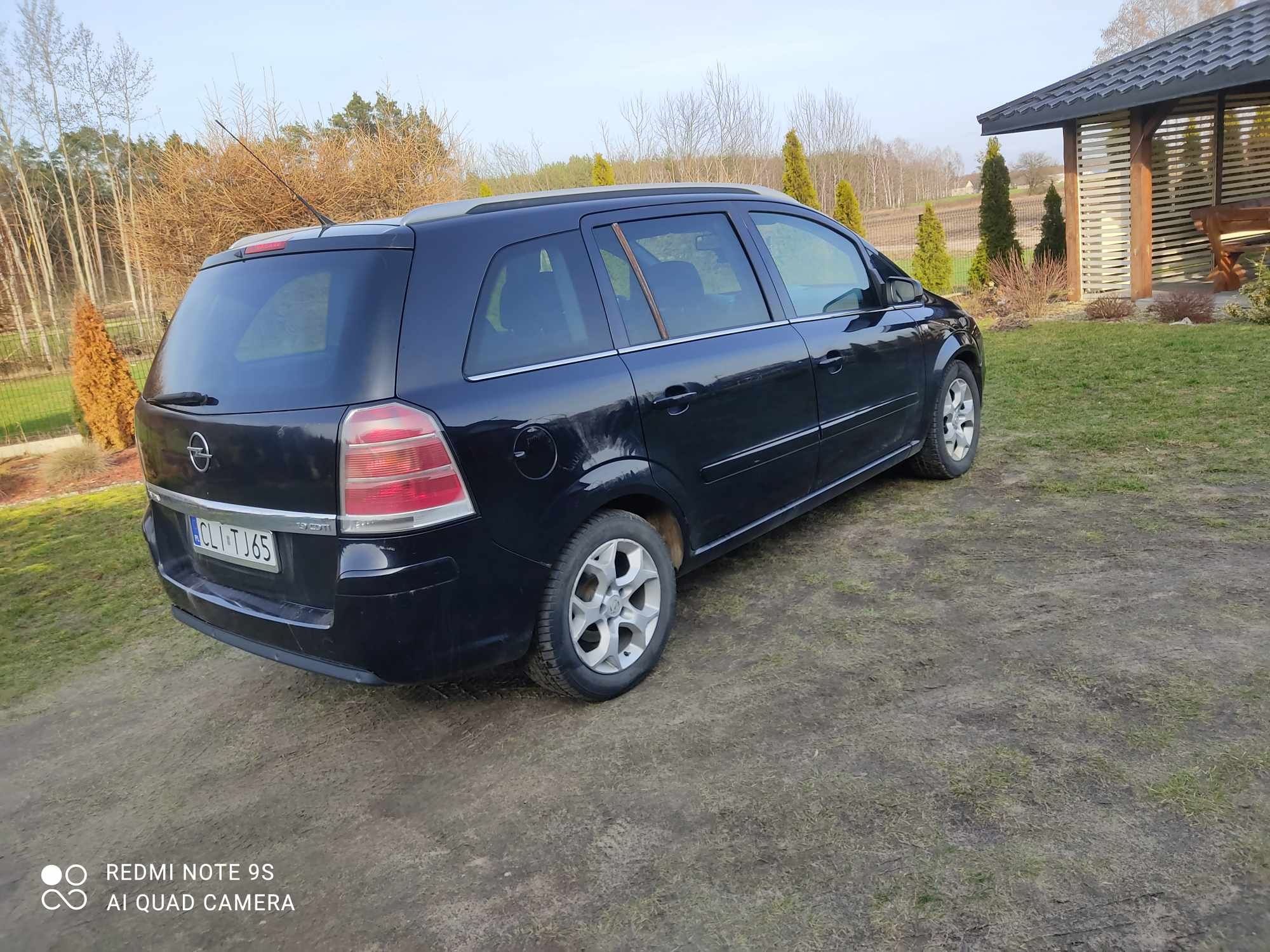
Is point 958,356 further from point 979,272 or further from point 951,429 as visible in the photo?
→ point 979,272

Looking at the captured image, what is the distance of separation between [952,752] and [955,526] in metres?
2.15

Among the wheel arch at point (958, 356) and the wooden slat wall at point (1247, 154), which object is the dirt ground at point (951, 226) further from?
the wheel arch at point (958, 356)

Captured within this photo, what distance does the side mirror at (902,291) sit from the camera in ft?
16.1

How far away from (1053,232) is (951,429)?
11535 millimetres

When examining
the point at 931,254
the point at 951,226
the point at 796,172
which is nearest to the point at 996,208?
the point at 931,254

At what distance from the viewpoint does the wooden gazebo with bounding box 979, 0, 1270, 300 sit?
11.5 meters

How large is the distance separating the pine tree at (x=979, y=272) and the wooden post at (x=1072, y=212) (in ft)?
7.33

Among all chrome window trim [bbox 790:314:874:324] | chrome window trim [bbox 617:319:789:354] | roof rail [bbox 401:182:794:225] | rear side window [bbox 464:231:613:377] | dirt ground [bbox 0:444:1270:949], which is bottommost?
dirt ground [bbox 0:444:1270:949]

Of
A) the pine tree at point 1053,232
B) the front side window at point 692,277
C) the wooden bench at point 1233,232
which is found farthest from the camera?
the pine tree at point 1053,232

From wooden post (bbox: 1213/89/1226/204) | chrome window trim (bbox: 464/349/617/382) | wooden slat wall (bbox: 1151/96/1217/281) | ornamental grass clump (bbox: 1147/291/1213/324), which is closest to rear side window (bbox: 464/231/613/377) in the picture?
chrome window trim (bbox: 464/349/617/382)

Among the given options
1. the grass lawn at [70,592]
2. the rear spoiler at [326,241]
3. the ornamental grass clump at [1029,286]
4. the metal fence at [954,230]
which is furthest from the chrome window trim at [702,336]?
the metal fence at [954,230]

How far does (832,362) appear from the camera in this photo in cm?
424

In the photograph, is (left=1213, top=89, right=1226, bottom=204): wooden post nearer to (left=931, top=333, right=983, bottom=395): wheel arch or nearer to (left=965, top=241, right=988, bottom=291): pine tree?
(left=965, top=241, right=988, bottom=291): pine tree

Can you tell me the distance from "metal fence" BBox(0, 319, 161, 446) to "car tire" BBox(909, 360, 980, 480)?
→ 10.8 metres
